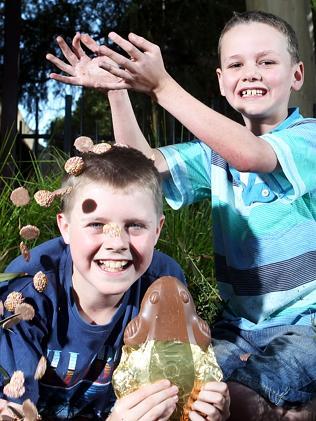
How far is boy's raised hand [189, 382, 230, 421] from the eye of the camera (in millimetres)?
1554

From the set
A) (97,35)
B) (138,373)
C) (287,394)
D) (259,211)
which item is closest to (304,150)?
(259,211)

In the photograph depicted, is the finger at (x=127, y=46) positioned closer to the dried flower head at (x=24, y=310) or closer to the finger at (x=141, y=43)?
the finger at (x=141, y=43)

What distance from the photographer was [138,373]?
156 cm

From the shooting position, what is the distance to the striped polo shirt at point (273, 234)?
218 centimetres

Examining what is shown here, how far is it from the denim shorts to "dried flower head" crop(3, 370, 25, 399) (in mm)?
649

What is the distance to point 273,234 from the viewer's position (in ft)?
7.46

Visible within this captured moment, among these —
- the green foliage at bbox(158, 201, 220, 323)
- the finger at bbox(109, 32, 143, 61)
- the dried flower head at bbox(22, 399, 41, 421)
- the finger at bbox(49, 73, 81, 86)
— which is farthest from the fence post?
the dried flower head at bbox(22, 399, 41, 421)

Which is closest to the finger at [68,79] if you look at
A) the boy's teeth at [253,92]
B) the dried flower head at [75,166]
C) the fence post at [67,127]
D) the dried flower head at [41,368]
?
the dried flower head at [75,166]

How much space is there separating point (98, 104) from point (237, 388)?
895cm

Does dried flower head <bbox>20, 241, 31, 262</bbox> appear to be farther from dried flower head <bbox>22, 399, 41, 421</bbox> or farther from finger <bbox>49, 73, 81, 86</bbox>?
finger <bbox>49, 73, 81, 86</bbox>

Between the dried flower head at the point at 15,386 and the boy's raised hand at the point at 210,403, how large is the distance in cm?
42

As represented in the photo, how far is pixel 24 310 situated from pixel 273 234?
885 millimetres

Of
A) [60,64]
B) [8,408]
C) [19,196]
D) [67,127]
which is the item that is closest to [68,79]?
[60,64]

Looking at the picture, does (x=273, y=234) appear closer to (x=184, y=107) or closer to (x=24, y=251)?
(x=184, y=107)
